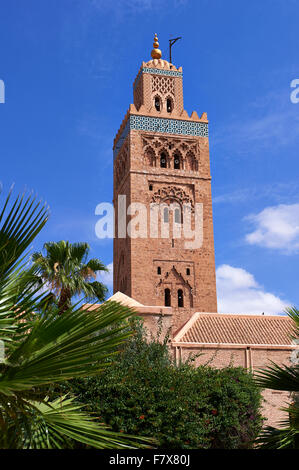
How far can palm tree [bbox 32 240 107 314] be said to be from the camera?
530 inches

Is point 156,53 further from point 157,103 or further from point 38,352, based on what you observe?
point 38,352

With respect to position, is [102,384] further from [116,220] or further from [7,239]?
[116,220]

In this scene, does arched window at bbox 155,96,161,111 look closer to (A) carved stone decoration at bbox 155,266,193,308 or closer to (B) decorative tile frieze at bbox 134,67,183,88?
(B) decorative tile frieze at bbox 134,67,183,88

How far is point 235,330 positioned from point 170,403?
1027cm

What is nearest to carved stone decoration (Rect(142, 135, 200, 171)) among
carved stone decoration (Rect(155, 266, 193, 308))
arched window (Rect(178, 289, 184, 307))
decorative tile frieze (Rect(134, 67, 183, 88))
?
decorative tile frieze (Rect(134, 67, 183, 88))

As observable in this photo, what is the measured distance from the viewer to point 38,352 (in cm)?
378

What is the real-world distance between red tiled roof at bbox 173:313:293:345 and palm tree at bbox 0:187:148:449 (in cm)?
1388

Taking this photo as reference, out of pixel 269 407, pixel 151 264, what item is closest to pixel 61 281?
pixel 269 407

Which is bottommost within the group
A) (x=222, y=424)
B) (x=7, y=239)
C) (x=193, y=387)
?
(x=222, y=424)

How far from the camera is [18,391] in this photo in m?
3.76

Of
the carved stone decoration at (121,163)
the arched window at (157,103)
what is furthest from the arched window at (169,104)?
the carved stone decoration at (121,163)

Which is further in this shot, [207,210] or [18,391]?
[207,210]

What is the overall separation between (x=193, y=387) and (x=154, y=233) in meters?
19.1

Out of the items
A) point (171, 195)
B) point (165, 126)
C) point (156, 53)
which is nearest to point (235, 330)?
point (171, 195)
